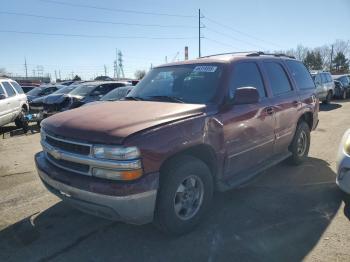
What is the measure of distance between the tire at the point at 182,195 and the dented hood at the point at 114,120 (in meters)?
0.50

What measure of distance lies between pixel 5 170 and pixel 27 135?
176 inches

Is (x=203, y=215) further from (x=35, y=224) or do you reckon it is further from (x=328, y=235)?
(x=35, y=224)

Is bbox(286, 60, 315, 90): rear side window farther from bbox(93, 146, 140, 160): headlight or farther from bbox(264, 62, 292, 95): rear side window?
bbox(93, 146, 140, 160): headlight

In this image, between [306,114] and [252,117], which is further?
[306,114]

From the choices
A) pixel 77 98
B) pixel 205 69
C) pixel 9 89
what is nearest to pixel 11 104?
pixel 9 89

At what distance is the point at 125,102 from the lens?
455cm

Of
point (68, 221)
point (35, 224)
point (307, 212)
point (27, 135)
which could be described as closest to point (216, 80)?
point (307, 212)

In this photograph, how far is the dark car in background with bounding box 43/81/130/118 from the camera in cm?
1280

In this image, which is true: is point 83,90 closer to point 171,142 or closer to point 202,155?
point 202,155

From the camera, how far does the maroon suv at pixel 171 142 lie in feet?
10.4

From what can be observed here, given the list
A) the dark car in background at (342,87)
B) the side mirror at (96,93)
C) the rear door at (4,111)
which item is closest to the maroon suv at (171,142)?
the rear door at (4,111)

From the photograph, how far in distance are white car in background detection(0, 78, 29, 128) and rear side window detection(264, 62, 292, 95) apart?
870 centimetres

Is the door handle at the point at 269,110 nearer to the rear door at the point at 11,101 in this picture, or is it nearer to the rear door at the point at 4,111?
the rear door at the point at 4,111

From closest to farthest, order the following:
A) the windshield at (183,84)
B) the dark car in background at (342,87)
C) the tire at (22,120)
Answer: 1. the windshield at (183,84)
2. the tire at (22,120)
3. the dark car in background at (342,87)
